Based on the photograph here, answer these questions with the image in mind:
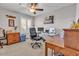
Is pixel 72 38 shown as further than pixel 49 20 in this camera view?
No

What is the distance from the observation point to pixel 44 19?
2.27m

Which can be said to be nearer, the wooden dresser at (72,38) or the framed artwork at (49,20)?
the wooden dresser at (72,38)

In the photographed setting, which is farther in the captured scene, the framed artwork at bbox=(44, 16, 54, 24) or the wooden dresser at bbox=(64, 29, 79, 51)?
the framed artwork at bbox=(44, 16, 54, 24)

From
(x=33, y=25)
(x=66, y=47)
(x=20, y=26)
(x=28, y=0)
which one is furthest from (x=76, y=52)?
(x=20, y=26)

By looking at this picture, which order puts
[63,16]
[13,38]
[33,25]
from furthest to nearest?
[13,38] → [33,25] → [63,16]

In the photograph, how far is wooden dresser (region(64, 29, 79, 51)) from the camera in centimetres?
116

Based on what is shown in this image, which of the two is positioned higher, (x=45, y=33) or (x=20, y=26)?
(x=20, y=26)

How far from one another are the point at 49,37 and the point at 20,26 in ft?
2.94

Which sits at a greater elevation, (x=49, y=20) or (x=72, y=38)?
(x=49, y=20)

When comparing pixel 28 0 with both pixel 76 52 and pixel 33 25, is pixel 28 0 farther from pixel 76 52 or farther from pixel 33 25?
pixel 33 25

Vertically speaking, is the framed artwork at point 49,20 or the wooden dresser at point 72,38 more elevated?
the framed artwork at point 49,20

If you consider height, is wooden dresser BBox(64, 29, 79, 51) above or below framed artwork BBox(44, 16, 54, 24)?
below

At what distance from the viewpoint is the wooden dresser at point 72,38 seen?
1.16m

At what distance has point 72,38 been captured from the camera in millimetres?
1233
